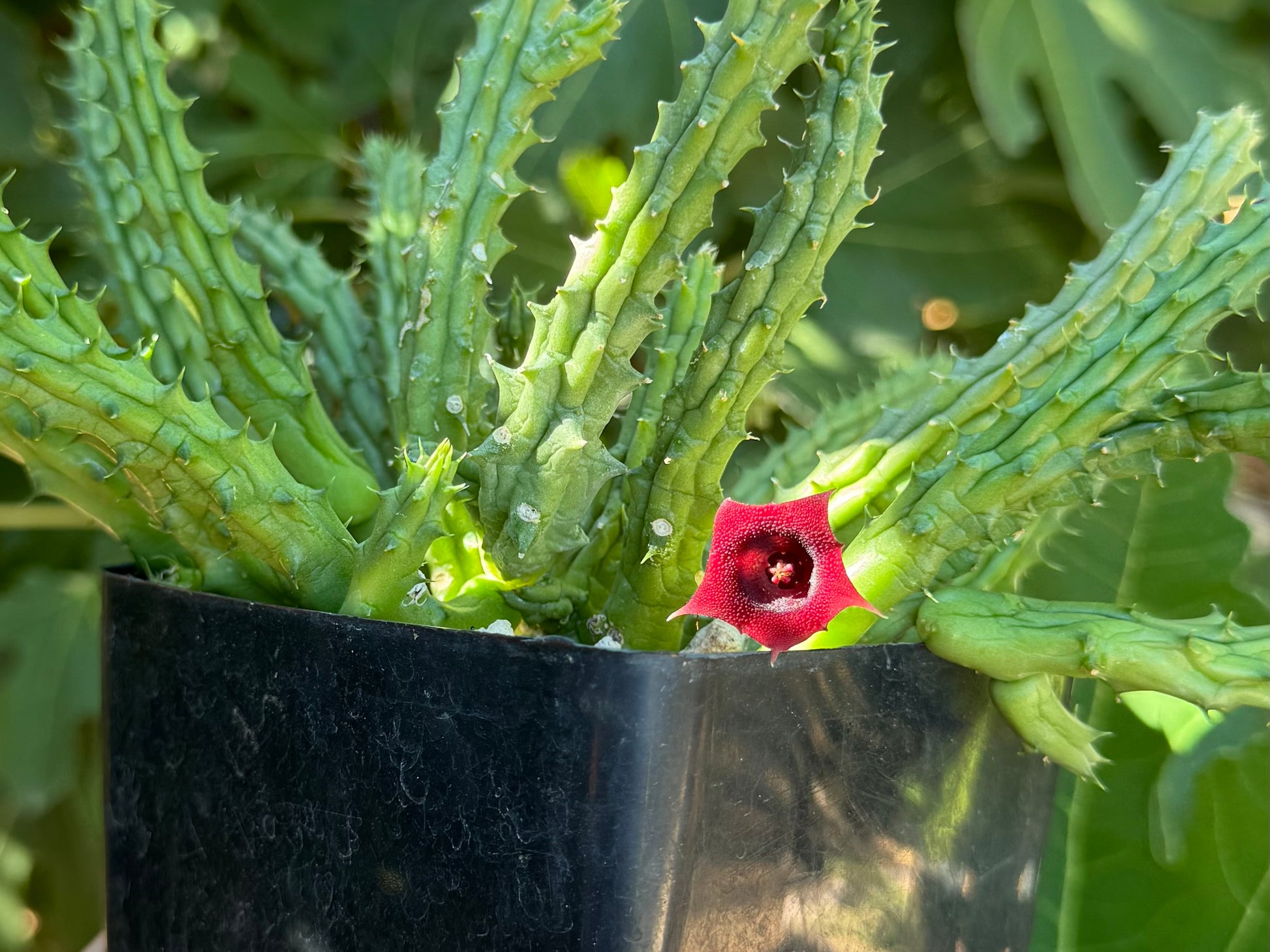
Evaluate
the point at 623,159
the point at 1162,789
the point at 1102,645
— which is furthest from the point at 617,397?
the point at 623,159

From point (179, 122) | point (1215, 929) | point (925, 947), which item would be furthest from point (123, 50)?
point (1215, 929)

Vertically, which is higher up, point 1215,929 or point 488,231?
point 488,231

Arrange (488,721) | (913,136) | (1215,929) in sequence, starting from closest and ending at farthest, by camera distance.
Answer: (488,721) < (1215,929) < (913,136)

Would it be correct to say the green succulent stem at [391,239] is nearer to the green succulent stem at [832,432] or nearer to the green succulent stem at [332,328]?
the green succulent stem at [332,328]

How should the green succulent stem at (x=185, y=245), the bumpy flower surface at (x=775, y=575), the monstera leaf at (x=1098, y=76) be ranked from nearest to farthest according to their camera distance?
1. the bumpy flower surface at (x=775, y=575)
2. the green succulent stem at (x=185, y=245)
3. the monstera leaf at (x=1098, y=76)

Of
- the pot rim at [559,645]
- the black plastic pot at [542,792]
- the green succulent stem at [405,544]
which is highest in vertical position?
the green succulent stem at [405,544]

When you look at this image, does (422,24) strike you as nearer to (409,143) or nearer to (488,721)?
(409,143)

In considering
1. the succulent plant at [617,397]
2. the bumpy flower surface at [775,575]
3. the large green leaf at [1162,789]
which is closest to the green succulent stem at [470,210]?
the succulent plant at [617,397]

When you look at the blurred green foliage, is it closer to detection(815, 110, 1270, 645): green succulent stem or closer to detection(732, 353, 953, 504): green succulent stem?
detection(732, 353, 953, 504): green succulent stem
